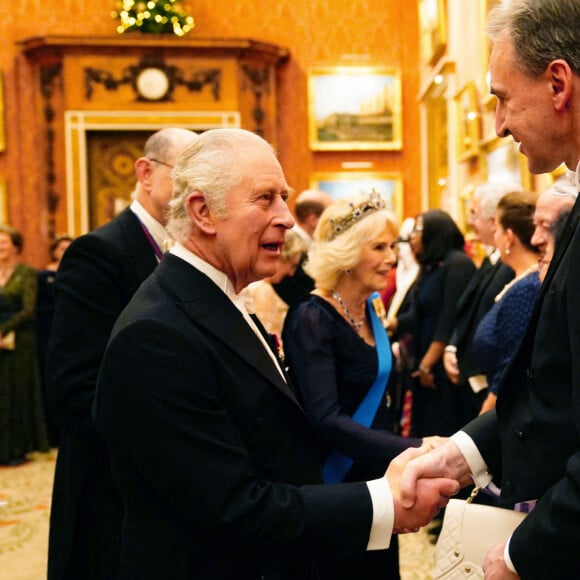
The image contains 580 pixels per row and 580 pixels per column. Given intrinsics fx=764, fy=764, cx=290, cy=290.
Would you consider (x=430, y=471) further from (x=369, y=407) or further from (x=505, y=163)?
(x=505, y=163)

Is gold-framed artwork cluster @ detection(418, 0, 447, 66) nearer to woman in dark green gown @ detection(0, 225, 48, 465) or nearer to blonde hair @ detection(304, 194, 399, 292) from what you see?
woman in dark green gown @ detection(0, 225, 48, 465)

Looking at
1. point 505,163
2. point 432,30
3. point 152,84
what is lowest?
point 505,163

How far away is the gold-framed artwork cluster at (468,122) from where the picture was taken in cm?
766

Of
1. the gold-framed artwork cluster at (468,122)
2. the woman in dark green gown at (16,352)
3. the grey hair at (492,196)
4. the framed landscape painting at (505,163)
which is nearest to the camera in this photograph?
→ the grey hair at (492,196)

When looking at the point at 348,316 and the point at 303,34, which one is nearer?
the point at 348,316

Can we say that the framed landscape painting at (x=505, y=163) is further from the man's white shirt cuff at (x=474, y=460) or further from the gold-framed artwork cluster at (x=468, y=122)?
the man's white shirt cuff at (x=474, y=460)

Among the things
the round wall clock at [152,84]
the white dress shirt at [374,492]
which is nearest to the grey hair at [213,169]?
the white dress shirt at [374,492]

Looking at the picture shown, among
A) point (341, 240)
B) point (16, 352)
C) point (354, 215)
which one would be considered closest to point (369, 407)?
point (341, 240)

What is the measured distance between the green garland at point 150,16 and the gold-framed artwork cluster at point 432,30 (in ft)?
11.6

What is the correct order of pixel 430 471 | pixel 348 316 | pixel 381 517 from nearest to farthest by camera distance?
pixel 381 517
pixel 430 471
pixel 348 316

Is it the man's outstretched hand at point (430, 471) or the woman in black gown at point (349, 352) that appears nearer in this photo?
the man's outstretched hand at point (430, 471)

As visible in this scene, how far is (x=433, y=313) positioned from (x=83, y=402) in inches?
129

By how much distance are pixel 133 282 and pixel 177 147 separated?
2.09 ft

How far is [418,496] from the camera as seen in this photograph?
6.25ft
